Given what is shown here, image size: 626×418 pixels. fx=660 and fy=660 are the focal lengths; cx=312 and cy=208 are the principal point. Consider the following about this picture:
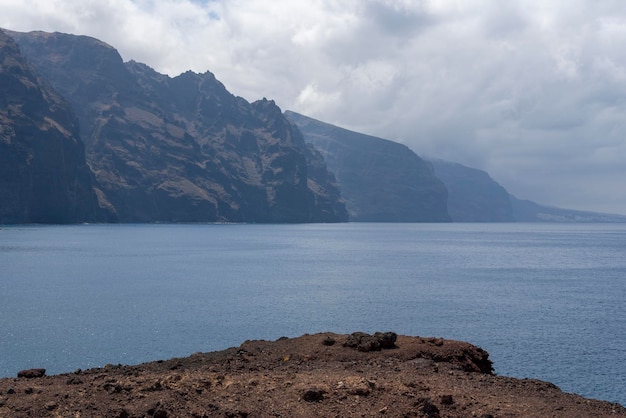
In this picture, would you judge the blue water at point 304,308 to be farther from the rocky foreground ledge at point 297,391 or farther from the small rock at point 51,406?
the small rock at point 51,406

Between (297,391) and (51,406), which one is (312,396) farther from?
(51,406)

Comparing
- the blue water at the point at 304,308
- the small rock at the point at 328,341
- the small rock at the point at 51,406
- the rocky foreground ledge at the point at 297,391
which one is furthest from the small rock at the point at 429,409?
the blue water at the point at 304,308

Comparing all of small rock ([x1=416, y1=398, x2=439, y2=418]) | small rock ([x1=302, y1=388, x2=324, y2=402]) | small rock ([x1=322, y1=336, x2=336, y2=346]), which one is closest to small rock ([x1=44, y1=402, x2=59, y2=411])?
small rock ([x1=302, y1=388, x2=324, y2=402])

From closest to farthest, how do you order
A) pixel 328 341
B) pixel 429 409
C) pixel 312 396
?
pixel 429 409 < pixel 312 396 < pixel 328 341

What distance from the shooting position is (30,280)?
316ft

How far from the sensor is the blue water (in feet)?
148

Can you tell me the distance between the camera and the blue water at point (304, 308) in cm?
4525

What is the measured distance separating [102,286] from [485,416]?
80480mm

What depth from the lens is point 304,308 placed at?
70.9 meters

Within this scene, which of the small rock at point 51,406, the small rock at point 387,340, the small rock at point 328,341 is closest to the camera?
the small rock at point 51,406

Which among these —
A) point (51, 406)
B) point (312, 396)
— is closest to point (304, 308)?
point (312, 396)

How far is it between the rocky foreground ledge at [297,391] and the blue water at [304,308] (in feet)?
50.9

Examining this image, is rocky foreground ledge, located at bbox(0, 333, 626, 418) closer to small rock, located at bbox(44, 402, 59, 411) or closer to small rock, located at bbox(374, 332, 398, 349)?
small rock, located at bbox(44, 402, 59, 411)

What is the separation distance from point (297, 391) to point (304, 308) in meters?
50.3
